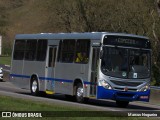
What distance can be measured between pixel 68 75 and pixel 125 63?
348 cm

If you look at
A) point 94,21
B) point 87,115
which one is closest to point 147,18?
point 94,21

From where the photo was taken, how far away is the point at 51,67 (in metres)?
28.4

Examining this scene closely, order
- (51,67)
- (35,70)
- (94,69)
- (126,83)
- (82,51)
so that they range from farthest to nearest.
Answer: (35,70)
(51,67)
(82,51)
(94,69)
(126,83)

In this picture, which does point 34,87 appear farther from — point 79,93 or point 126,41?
point 126,41

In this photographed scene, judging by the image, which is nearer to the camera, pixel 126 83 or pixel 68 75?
pixel 126 83

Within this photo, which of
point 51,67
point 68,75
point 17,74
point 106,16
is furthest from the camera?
point 106,16

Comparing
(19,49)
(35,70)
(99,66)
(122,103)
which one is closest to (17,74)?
(19,49)

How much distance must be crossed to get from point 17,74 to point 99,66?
8406 mm

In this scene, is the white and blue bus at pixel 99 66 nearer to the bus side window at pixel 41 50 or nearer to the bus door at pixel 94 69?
the bus door at pixel 94 69

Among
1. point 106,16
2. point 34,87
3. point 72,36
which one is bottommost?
point 34,87

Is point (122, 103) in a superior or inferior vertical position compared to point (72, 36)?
inferior

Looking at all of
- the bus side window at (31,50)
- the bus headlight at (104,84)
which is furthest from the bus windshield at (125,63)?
the bus side window at (31,50)

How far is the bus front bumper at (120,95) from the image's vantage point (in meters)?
24.0

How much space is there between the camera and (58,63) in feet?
91.3
